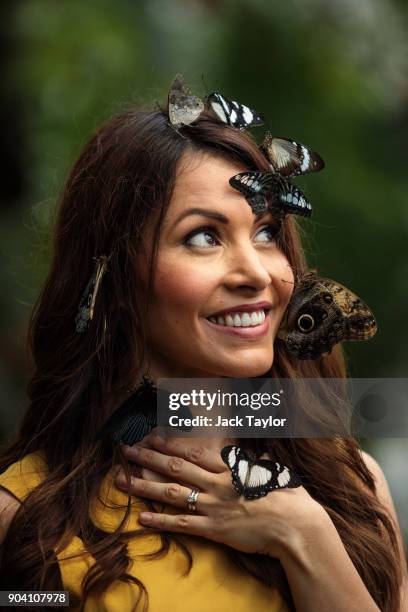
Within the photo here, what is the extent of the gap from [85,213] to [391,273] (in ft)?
10.3

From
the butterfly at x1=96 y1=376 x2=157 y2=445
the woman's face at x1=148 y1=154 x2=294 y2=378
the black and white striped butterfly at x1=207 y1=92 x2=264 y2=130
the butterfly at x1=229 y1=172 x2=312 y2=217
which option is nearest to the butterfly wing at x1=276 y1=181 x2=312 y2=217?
the butterfly at x1=229 y1=172 x2=312 y2=217

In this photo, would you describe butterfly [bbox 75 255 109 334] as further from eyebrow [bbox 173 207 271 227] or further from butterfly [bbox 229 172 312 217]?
butterfly [bbox 229 172 312 217]

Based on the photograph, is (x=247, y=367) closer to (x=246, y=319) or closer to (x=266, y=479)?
(x=246, y=319)

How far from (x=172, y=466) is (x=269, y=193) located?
716 millimetres

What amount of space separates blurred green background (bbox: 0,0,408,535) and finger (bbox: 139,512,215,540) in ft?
8.91

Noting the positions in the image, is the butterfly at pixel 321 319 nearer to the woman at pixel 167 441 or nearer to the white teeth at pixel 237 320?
the woman at pixel 167 441

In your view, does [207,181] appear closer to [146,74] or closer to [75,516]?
[75,516]

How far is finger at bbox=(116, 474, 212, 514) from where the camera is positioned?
2137 mm

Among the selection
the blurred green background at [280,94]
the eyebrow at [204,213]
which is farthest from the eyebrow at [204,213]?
the blurred green background at [280,94]

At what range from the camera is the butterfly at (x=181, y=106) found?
2297 millimetres

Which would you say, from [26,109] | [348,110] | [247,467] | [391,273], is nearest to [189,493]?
[247,467]

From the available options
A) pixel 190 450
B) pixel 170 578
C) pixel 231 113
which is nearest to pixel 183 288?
pixel 190 450

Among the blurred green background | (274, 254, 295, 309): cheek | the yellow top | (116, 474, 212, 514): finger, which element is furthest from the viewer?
the blurred green background

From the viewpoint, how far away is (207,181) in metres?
2.21
